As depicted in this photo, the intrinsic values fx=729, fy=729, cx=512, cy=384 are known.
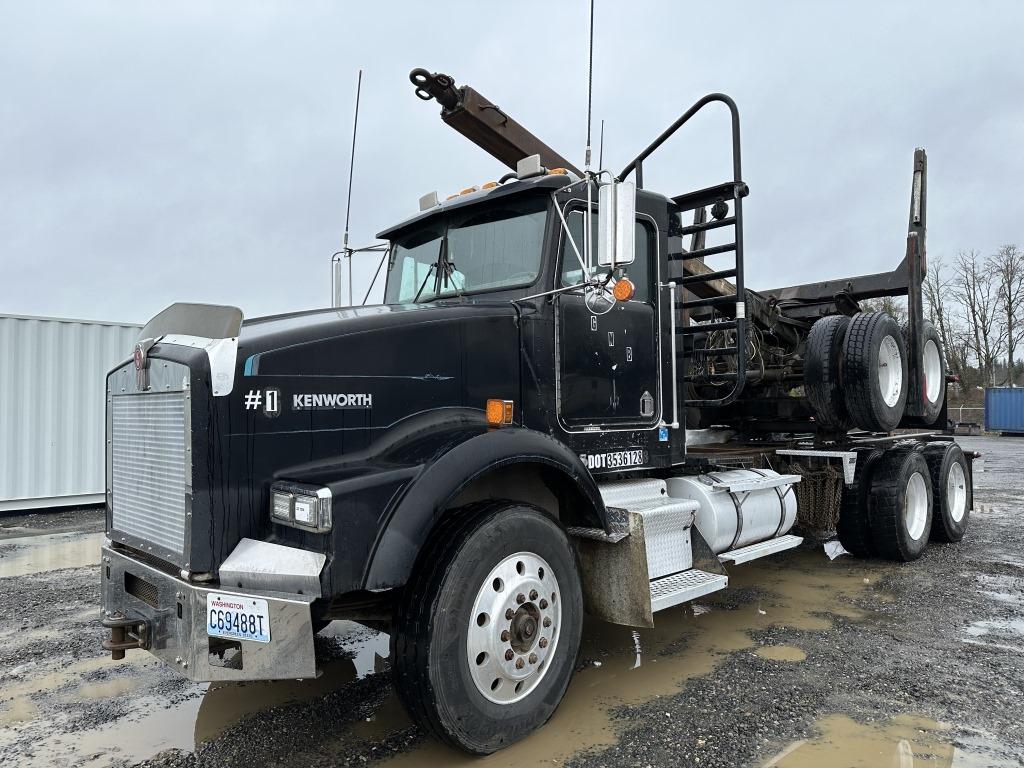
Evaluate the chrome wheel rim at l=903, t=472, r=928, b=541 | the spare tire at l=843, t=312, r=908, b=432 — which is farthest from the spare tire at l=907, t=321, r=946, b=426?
the spare tire at l=843, t=312, r=908, b=432

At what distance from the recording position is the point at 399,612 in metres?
3.03

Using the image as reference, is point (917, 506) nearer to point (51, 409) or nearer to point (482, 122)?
point (482, 122)

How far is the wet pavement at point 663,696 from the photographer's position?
10.3 ft

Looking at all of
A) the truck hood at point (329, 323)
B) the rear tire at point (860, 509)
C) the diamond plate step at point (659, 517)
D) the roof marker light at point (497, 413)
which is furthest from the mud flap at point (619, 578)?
the rear tire at point (860, 509)

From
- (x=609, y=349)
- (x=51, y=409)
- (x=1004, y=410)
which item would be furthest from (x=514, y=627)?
(x=1004, y=410)

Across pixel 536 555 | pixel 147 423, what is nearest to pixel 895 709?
pixel 536 555

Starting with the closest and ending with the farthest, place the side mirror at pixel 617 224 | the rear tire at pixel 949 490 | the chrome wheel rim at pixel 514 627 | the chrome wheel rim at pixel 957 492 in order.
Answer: the chrome wheel rim at pixel 514 627
the side mirror at pixel 617 224
the rear tire at pixel 949 490
the chrome wheel rim at pixel 957 492

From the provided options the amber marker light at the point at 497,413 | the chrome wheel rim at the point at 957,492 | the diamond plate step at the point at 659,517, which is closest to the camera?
the amber marker light at the point at 497,413

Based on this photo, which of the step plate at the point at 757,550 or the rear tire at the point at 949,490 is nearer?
the step plate at the point at 757,550

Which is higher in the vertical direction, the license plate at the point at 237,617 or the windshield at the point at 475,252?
the windshield at the point at 475,252

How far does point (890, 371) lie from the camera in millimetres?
6445

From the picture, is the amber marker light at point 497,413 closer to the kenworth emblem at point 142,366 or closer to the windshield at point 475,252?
the windshield at point 475,252

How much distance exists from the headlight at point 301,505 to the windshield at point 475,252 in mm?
1788

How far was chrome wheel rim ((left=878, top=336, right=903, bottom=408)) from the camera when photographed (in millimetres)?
6285
